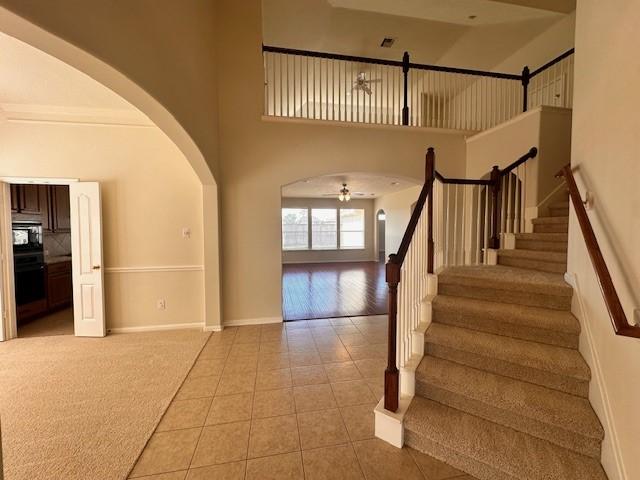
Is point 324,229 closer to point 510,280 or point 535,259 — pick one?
point 535,259

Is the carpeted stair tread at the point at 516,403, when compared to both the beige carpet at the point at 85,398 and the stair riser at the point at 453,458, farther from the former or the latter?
the beige carpet at the point at 85,398

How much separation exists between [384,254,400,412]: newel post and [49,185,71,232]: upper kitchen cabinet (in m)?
5.97

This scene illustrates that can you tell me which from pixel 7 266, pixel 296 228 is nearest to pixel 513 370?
pixel 7 266

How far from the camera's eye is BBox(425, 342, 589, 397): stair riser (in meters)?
1.76

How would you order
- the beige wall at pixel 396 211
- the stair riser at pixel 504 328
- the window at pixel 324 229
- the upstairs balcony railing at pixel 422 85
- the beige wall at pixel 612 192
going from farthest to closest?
the window at pixel 324 229 < the beige wall at pixel 396 211 < the upstairs balcony railing at pixel 422 85 < the stair riser at pixel 504 328 < the beige wall at pixel 612 192

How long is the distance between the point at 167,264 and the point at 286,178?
7.12 feet

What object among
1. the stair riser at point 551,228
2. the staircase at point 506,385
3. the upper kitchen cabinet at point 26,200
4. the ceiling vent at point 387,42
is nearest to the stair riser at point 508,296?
the staircase at point 506,385

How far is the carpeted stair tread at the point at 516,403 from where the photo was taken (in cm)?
159

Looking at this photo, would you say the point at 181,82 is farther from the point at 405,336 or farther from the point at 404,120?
the point at 404,120

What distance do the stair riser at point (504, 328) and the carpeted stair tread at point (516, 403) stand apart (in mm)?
362

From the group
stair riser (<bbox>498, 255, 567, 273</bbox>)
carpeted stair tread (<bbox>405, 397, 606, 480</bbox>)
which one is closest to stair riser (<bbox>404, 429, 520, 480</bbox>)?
carpeted stair tread (<bbox>405, 397, 606, 480</bbox>)

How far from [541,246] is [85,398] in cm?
485

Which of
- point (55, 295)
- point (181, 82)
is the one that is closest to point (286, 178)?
point (181, 82)

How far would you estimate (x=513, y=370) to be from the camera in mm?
1934
